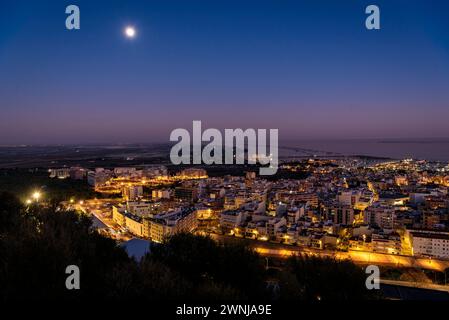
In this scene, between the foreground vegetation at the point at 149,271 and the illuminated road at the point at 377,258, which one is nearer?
the foreground vegetation at the point at 149,271

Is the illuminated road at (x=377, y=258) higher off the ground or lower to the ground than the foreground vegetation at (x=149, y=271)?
lower

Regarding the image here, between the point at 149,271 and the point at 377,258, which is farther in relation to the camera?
the point at 377,258

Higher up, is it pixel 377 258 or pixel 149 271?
pixel 149 271

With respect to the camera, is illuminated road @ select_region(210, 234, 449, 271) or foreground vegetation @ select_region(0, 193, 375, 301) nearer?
foreground vegetation @ select_region(0, 193, 375, 301)

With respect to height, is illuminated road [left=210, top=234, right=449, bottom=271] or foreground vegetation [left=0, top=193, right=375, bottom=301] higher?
foreground vegetation [left=0, top=193, right=375, bottom=301]
